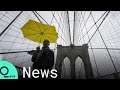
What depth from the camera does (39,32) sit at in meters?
3.23

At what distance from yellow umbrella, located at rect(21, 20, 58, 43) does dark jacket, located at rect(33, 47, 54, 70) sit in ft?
5.08

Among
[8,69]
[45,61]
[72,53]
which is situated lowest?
[8,69]

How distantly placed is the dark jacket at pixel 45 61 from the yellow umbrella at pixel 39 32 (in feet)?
5.08

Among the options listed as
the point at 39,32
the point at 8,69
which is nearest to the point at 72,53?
the point at 39,32

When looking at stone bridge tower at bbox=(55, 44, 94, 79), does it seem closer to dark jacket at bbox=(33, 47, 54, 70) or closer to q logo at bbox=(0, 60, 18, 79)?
dark jacket at bbox=(33, 47, 54, 70)

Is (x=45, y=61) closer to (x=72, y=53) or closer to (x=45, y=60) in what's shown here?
(x=45, y=60)

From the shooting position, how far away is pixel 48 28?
299 centimetres

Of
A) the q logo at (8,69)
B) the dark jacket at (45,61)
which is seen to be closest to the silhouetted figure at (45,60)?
the dark jacket at (45,61)

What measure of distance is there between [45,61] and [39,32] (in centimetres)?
190

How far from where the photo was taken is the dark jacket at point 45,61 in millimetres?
1398

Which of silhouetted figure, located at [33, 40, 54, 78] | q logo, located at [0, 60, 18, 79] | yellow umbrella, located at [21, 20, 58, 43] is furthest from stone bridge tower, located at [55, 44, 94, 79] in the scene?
q logo, located at [0, 60, 18, 79]
